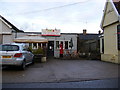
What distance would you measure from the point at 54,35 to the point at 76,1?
587 centimetres

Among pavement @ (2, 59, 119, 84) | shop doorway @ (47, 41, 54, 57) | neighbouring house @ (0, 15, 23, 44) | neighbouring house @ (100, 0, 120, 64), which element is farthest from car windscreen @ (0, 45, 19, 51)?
shop doorway @ (47, 41, 54, 57)

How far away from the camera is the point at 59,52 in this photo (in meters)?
22.7

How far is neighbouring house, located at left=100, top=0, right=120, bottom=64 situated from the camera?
1400 centimetres

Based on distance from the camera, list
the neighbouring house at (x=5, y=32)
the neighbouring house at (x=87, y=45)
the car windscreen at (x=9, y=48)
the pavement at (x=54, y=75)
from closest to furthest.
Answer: the pavement at (x=54, y=75)
the car windscreen at (x=9, y=48)
the neighbouring house at (x=5, y=32)
the neighbouring house at (x=87, y=45)

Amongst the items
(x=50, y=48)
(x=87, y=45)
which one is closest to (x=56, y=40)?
(x=50, y=48)

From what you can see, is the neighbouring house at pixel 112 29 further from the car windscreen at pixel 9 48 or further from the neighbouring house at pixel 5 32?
the neighbouring house at pixel 5 32

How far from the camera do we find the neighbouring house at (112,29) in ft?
45.9

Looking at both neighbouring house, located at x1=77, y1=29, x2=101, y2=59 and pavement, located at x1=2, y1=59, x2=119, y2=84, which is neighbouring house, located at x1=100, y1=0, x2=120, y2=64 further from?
neighbouring house, located at x1=77, y1=29, x2=101, y2=59

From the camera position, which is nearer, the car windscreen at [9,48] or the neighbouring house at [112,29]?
the car windscreen at [9,48]

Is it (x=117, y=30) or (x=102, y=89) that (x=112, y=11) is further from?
(x=102, y=89)

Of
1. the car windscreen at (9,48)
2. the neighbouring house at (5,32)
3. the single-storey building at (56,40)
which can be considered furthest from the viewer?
the single-storey building at (56,40)

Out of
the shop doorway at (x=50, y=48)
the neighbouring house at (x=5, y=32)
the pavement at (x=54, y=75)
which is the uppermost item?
the neighbouring house at (x=5, y=32)

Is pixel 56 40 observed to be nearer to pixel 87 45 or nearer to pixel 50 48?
pixel 50 48

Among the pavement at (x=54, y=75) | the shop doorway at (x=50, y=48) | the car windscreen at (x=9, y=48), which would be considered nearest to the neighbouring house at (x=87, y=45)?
the shop doorway at (x=50, y=48)
